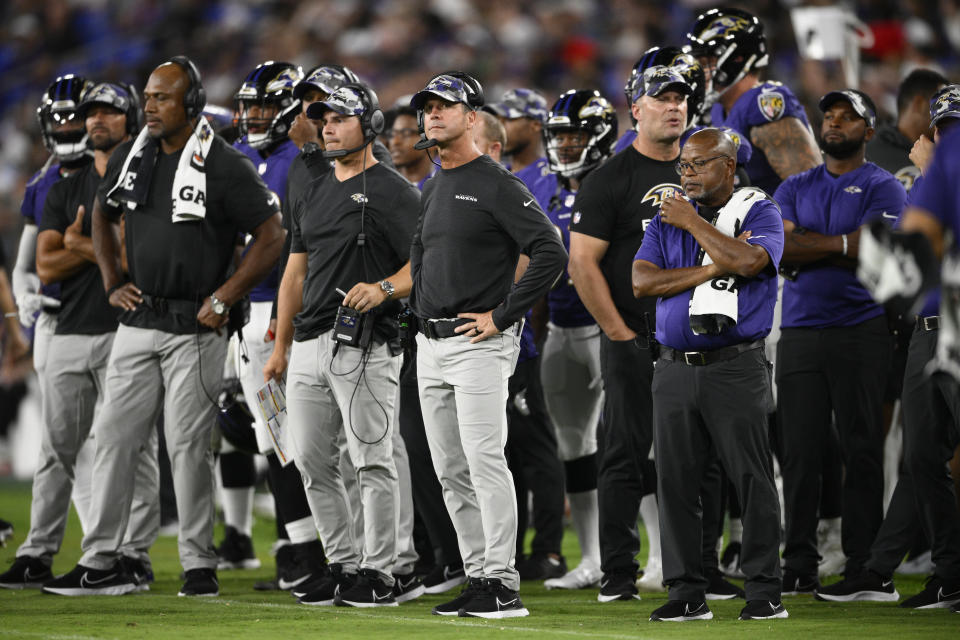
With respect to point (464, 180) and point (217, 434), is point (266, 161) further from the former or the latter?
Result: point (464, 180)

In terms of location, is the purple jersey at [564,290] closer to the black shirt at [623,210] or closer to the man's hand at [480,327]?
the black shirt at [623,210]

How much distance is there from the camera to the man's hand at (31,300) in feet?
26.2

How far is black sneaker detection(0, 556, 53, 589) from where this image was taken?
294 inches

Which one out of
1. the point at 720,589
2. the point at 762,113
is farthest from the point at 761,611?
the point at 762,113

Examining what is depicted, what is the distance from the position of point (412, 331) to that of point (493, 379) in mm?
530

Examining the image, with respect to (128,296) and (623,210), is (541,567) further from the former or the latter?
(128,296)

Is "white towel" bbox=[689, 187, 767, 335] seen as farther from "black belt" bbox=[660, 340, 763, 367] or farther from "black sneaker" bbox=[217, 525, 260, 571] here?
"black sneaker" bbox=[217, 525, 260, 571]

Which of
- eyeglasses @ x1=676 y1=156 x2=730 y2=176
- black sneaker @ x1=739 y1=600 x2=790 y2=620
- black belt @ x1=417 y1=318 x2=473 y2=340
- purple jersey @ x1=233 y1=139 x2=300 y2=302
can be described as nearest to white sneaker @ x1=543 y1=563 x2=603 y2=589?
black sneaker @ x1=739 y1=600 x2=790 y2=620

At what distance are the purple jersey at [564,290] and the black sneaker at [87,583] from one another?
2828mm

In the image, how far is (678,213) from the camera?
5.94 meters

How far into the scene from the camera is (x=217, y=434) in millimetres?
8453

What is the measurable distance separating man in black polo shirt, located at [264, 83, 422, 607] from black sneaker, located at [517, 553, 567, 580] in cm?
144

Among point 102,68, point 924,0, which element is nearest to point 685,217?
point 924,0

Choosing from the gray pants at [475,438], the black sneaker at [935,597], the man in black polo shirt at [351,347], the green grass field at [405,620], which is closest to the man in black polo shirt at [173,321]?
the green grass field at [405,620]
